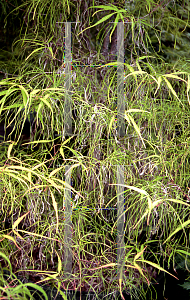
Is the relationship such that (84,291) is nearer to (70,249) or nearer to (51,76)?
(70,249)

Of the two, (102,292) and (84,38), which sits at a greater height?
(84,38)

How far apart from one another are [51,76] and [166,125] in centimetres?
42

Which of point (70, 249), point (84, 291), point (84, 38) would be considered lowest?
point (84, 291)

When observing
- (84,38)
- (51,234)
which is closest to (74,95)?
(84,38)

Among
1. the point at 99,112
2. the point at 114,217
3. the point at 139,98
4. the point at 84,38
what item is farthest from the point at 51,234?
the point at 84,38

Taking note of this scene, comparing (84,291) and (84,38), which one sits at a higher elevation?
(84,38)

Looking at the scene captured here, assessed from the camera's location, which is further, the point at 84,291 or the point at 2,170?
the point at 84,291

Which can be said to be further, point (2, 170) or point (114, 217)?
point (114, 217)

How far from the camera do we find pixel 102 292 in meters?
0.85

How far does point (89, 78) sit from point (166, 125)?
1.02ft

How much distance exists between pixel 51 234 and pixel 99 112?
0.42 meters

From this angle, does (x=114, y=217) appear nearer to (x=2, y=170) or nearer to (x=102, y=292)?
(x=102, y=292)

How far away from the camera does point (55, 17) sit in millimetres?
864

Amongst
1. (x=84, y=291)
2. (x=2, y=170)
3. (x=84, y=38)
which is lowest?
(x=84, y=291)
